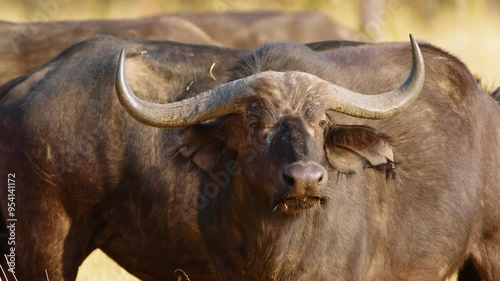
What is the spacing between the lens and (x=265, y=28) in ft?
55.6

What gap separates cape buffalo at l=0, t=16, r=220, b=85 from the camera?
12523 millimetres

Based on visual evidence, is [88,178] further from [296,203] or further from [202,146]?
[296,203]

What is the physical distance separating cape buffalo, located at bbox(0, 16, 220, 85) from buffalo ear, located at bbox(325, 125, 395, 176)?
19.8ft

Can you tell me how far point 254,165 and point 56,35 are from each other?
7620 millimetres

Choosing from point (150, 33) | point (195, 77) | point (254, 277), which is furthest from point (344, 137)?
point (150, 33)

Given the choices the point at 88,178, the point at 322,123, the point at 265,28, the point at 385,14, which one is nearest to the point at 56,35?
the point at 265,28

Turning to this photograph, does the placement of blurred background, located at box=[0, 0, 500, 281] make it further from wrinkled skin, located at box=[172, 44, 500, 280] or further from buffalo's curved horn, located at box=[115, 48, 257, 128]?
buffalo's curved horn, located at box=[115, 48, 257, 128]

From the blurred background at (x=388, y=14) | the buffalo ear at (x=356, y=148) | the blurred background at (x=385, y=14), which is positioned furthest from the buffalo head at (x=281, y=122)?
the blurred background at (x=388, y=14)

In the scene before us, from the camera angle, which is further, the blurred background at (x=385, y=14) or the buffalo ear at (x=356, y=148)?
the blurred background at (x=385, y=14)

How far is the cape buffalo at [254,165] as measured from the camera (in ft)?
20.4

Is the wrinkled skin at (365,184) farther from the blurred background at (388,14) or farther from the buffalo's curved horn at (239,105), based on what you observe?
the blurred background at (388,14)

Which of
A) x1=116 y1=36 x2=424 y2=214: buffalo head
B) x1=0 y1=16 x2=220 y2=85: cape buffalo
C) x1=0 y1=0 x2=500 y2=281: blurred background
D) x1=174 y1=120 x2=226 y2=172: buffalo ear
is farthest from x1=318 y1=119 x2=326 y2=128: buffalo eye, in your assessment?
x1=0 y1=0 x2=500 y2=281: blurred background

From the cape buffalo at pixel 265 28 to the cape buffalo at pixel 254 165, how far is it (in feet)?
27.9

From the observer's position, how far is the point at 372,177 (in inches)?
270
